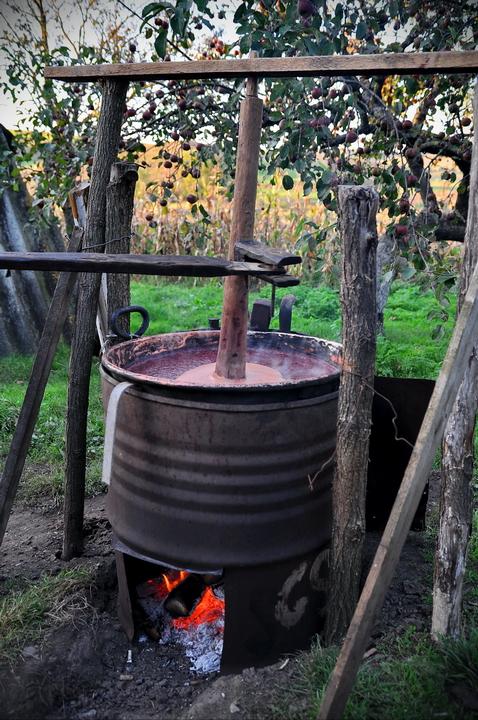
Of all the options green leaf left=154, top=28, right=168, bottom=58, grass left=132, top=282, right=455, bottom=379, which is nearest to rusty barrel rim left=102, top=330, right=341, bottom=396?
green leaf left=154, top=28, right=168, bottom=58

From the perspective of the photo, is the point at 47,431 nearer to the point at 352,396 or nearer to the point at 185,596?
A: the point at 185,596

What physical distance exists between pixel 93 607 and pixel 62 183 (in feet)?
8.95

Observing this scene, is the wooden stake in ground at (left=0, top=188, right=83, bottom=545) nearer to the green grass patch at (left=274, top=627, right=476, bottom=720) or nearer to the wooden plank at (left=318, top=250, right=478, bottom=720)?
the green grass patch at (left=274, top=627, right=476, bottom=720)

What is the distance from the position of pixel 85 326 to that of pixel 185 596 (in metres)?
1.29

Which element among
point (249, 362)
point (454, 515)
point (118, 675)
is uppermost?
point (249, 362)

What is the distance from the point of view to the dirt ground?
2.11 metres

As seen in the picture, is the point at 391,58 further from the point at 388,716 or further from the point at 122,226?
the point at 388,716

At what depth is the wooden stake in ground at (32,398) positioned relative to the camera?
2.66 m

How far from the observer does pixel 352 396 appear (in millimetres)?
2105

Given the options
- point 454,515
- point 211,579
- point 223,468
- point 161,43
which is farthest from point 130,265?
point 454,515

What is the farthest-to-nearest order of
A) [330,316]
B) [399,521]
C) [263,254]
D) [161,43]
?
[330,316] → [161,43] → [263,254] → [399,521]

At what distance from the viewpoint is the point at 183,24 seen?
258cm

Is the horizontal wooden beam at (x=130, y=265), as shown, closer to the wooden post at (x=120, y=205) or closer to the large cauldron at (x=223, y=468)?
the large cauldron at (x=223, y=468)

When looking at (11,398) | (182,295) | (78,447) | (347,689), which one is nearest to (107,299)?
(78,447)
